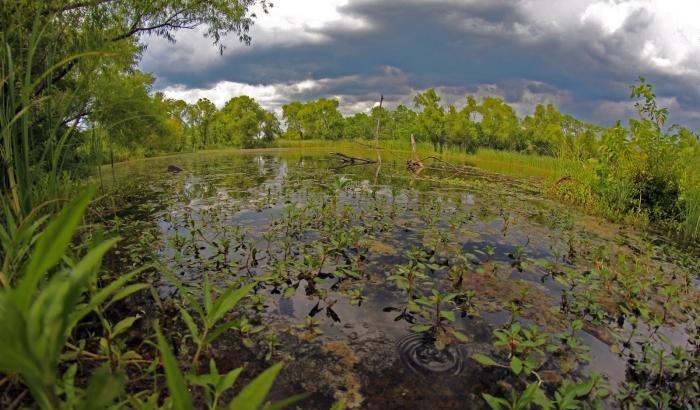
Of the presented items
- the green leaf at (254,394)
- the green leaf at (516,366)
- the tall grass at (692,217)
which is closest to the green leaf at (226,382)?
the green leaf at (254,394)

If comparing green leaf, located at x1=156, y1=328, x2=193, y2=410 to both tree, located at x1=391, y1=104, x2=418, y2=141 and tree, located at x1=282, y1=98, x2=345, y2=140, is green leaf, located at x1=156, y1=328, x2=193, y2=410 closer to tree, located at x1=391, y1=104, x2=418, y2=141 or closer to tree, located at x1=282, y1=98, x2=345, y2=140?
tree, located at x1=391, y1=104, x2=418, y2=141

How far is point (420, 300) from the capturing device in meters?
3.55

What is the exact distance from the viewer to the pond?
2.76 metres

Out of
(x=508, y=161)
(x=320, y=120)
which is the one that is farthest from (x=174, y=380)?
(x=320, y=120)

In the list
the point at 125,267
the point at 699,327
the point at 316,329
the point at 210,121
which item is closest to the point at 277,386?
the point at 316,329

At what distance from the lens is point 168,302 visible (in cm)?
338

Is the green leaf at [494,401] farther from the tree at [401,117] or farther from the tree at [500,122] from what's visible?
the tree at [401,117]

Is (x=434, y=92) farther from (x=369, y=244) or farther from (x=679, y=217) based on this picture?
(x=369, y=244)

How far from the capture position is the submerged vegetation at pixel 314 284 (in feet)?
5.41

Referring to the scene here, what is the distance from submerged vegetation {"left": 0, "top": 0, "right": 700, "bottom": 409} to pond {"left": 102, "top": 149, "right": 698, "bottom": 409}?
26mm

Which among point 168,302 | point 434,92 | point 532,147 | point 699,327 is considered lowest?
point 699,327

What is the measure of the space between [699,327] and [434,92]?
5633 cm

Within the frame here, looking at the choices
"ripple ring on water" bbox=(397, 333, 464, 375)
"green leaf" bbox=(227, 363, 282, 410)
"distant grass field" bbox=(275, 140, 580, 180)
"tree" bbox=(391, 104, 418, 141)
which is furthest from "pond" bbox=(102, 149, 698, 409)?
"tree" bbox=(391, 104, 418, 141)

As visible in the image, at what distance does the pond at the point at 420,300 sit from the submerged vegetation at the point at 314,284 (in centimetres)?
3
